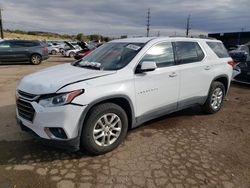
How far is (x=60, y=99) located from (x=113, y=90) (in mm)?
762

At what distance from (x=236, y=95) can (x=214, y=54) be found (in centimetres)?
291

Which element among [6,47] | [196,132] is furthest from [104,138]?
[6,47]

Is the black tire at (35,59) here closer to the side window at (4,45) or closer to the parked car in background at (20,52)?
the parked car in background at (20,52)

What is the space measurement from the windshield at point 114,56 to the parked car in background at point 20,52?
12670mm

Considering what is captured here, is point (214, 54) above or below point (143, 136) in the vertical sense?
above

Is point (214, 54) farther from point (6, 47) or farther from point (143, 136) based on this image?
point (6, 47)

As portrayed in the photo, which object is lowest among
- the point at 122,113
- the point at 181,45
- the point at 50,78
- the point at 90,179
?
the point at 90,179

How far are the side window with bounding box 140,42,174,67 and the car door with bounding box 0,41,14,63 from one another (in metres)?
13.7

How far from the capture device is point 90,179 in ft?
9.55

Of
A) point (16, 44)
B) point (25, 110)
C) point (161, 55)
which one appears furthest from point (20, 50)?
point (161, 55)

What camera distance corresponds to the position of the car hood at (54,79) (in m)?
3.11

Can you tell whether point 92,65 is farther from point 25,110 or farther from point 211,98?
point 211,98

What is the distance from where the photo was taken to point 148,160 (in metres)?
3.36

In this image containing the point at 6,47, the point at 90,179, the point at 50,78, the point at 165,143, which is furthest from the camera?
the point at 6,47
